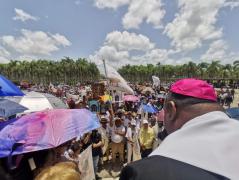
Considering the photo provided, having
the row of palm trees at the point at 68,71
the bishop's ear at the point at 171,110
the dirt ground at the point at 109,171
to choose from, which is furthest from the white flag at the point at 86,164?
the row of palm trees at the point at 68,71

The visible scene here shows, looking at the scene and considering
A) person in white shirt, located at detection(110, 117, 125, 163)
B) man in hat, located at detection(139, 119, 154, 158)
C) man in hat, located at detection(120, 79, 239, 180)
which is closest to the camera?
man in hat, located at detection(120, 79, 239, 180)

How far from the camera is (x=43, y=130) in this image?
3148 mm

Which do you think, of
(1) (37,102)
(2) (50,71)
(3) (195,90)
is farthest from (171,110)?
(2) (50,71)

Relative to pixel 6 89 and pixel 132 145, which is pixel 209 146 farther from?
pixel 132 145

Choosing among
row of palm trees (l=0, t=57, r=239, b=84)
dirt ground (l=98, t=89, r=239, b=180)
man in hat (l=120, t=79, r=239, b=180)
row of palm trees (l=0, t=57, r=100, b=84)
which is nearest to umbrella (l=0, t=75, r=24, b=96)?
man in hat (l=120, t=79, r=239, b=180)

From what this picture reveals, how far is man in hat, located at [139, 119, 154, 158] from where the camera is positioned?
8008mm

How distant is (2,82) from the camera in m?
4.57

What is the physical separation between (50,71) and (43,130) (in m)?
78.6

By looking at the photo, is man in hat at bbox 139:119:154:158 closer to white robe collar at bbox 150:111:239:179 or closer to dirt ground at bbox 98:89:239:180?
dirt ground at bbox 98:89:239:180

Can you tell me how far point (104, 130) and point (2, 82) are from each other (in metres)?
4.33

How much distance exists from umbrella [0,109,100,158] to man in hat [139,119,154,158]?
4.62 m

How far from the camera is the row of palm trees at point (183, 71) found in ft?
229

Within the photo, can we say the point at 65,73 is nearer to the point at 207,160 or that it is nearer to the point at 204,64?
the point at 204,64

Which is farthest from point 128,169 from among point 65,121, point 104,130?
point 104,130
